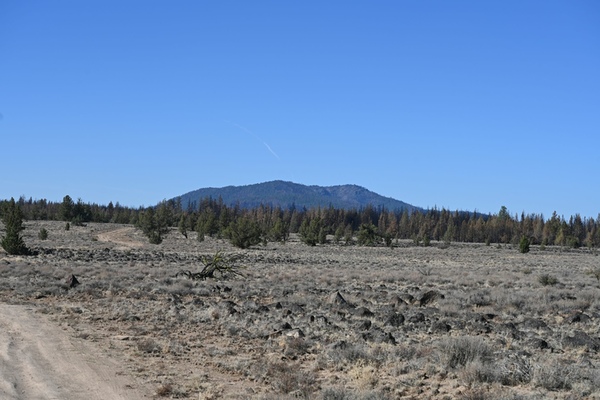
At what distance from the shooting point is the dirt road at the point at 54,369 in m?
8.93

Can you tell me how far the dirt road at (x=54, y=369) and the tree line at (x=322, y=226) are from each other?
168 ft

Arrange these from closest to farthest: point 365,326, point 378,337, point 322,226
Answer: point 378,337 → point 365,326 → point 322,226

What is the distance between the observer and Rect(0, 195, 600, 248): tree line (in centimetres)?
7868

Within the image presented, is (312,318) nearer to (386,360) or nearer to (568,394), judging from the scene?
(386,360)

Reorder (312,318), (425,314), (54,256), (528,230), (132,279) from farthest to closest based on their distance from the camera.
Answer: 1. (528,230)
2. (54,256)
3. (132,279)
4. (425,314)
5. (312,318)

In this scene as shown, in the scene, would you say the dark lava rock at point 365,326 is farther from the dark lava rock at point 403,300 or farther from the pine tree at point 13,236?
the pine tree at point 13,236

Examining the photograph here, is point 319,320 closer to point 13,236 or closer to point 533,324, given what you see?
point 533,324

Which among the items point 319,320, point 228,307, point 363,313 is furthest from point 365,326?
point 228,307

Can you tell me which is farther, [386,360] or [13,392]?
[386,360]

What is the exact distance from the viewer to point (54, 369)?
10.4 m

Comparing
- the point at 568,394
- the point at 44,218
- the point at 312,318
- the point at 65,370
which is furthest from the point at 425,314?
the point at 44,218

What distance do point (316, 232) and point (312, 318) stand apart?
71.5m

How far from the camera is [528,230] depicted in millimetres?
143875

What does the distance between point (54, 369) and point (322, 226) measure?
82349mm
